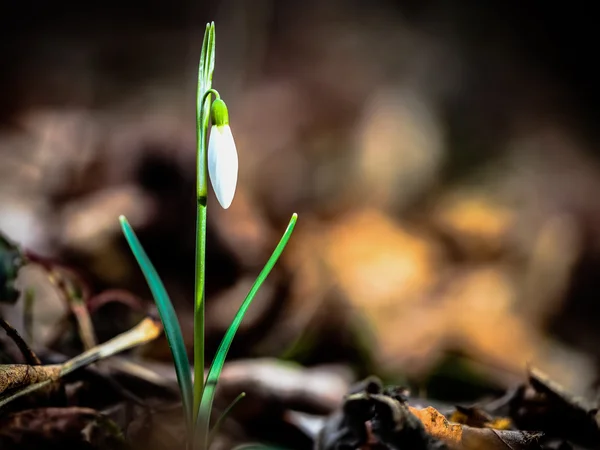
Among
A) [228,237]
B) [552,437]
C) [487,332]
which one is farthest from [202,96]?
[487,332]

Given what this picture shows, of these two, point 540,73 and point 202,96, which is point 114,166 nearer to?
point 202,96

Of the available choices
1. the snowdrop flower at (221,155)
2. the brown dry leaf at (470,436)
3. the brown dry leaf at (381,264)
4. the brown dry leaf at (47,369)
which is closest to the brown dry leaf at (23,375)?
the brown dry leaf at (47,369)

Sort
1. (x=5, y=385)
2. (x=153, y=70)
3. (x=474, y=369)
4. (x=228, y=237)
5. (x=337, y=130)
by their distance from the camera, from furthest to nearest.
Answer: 1. (x=153, y=70)
2. (x=337, y=130)
3. (x=228, y=237)
4. (x=474, y=369)
5. (x=5, y=385)

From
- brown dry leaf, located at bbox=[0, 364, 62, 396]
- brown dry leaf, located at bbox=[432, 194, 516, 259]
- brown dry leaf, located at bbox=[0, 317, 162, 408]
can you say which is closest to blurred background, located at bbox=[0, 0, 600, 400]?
brown dry leaf, located at bbox=[432, 194, 516, 259]

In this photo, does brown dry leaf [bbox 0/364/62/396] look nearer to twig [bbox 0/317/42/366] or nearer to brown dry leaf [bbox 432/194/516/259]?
twig [bbox 0/317/42/366]

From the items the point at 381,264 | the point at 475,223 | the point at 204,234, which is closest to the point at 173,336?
the point at 204,234

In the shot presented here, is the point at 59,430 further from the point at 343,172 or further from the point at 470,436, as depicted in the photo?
the point at 343,172
